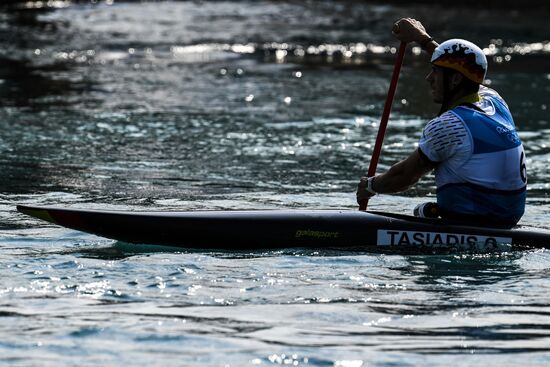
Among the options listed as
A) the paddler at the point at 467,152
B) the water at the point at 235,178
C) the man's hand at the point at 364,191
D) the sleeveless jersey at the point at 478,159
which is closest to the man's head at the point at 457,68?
the paddler at the point at 467,152

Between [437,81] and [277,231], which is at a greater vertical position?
[437,81]

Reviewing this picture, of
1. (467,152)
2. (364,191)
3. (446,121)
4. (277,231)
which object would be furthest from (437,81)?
(277,231)

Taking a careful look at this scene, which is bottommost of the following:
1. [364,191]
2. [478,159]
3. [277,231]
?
[277,231]

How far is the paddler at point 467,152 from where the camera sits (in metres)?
8.18

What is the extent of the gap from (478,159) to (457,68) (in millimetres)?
656

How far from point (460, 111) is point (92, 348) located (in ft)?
10.9

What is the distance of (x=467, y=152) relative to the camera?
8.18 meters

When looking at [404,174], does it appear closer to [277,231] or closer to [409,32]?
[277,231]

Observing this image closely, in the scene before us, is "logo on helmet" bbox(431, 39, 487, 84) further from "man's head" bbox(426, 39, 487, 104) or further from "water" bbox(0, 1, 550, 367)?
"water" bbox(0, 1, 550, 367)

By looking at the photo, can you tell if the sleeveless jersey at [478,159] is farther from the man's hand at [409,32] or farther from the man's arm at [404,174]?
the man's hand at [409,32]

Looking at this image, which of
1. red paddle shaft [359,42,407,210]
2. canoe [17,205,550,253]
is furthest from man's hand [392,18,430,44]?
canoe [17,205,550,253]

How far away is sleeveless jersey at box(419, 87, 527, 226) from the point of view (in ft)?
26.8

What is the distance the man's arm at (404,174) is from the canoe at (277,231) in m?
0.24

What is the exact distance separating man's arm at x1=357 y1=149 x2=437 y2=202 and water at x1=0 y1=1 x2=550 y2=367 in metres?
A: 0.57
